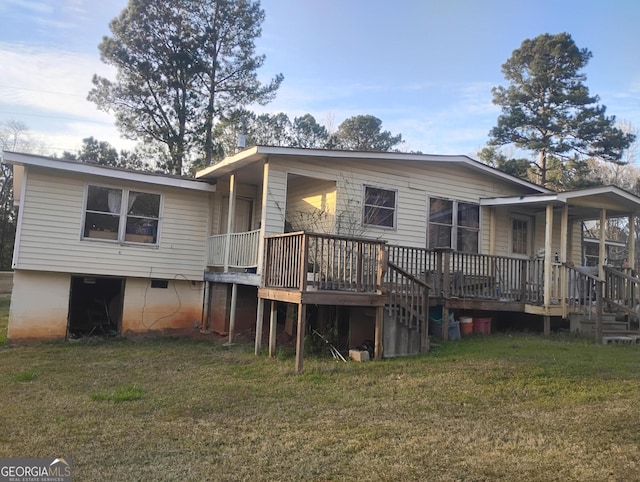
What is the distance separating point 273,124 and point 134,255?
18.4m

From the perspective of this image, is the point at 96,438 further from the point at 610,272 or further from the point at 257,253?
the point at 610,272

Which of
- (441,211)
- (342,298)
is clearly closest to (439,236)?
(441,211)

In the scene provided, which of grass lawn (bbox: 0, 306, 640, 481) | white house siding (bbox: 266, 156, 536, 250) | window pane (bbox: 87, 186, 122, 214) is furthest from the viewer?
window pane (bbox: 87, 186, 122, 214)

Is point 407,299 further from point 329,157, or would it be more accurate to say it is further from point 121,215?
point 121,215

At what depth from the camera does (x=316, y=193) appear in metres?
11.8

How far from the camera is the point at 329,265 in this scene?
857cm

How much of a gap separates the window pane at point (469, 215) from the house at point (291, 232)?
39 millimetres

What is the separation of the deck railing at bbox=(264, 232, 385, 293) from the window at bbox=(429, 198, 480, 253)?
373 cm

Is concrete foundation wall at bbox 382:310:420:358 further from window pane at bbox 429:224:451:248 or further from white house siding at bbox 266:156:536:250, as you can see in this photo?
window pane at bbox 429:224:451:248

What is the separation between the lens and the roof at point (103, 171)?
10.4 m

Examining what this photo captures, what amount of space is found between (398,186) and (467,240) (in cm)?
240

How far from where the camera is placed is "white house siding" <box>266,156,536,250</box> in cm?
1030

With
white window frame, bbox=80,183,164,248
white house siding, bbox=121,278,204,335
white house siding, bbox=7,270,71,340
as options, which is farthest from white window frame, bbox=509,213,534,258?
white house siding, bbox=7,270,71,340

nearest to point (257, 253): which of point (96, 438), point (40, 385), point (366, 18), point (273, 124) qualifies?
point (40, 385)
